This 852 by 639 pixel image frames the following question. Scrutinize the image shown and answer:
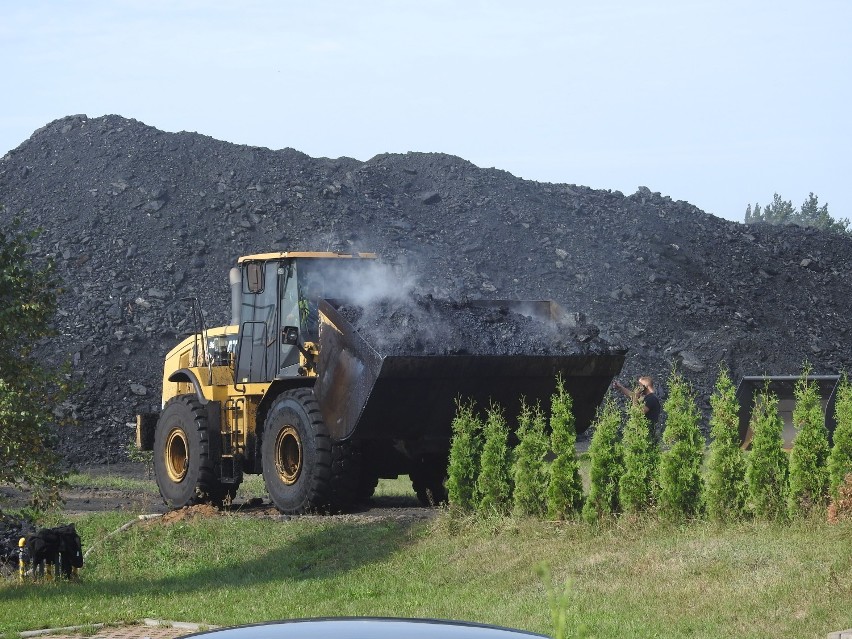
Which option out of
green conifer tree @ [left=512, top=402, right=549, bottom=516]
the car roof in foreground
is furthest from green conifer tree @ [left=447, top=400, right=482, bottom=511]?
the car roof in foreground

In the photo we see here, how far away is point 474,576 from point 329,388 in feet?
13.6

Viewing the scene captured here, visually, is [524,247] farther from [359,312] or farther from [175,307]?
[359,312]

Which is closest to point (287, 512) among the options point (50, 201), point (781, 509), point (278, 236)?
point (781, 509)

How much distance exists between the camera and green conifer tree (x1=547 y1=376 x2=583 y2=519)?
1350 cm

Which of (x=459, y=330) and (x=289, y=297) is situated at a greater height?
(x=289, y=297)

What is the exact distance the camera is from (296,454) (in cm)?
1664

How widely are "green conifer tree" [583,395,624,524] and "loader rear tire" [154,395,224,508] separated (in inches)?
269

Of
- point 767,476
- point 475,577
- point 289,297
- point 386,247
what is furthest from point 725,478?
point 386,247

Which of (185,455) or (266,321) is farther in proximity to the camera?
(185,455)

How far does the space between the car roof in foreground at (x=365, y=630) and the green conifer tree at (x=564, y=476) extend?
9648mm

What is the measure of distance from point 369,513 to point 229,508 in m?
3.01

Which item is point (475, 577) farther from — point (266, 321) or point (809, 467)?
point (266, 321)

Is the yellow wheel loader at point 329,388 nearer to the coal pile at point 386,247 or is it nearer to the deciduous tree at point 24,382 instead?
the deciduous tree at point 24,382

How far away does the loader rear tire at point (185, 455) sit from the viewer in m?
18.0
